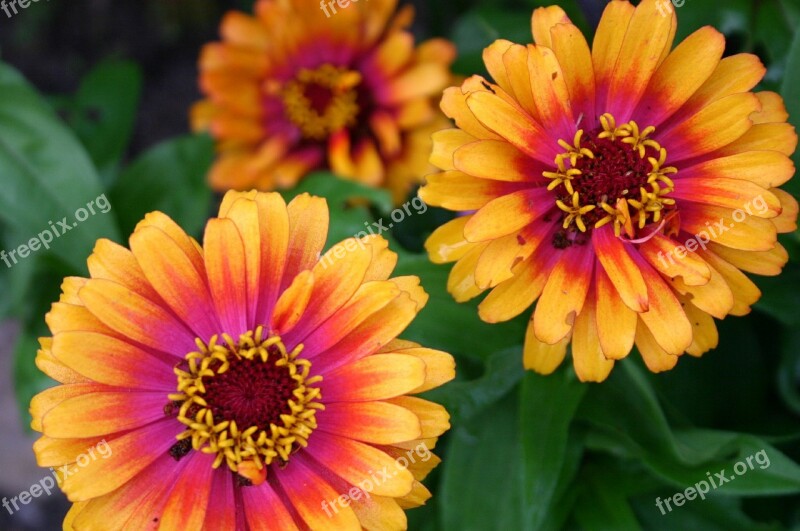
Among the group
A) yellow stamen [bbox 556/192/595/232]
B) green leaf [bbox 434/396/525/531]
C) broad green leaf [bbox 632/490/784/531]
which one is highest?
yellow stamen [bbox 556/192/595/232]

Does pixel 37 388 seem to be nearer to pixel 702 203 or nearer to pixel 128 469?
pixel 128 469

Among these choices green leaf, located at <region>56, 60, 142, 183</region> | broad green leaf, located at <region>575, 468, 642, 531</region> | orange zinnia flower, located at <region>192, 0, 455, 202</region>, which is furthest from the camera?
green leaf, located at <region>56, 60, 142, 183</region>

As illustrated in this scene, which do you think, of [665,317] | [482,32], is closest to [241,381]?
[665,317]

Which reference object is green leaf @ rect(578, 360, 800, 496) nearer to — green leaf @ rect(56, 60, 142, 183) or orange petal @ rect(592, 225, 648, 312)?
orange petal @ rect(592, 225, 648, 312)

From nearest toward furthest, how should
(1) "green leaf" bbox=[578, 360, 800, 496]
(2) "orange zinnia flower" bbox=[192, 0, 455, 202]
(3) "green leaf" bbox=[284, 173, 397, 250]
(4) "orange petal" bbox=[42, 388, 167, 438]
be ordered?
1. (4) "orange petal" bbox=[42, 388, 167, 438]
2. (1) "green leaf" bbox=[578, 360, 800, 496]
3. (3) "green leaf" bbox=[284, 173, 397, 250]
4. (2) "orange zinnia flower" bbox=[192, 0, 455, 202]

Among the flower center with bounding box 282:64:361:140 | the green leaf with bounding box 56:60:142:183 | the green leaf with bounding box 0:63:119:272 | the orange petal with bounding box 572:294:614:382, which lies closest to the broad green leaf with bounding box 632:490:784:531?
the orange petal with bounding box 572:294:614:382

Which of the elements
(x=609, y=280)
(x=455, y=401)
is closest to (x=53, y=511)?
(x=455, y=401)

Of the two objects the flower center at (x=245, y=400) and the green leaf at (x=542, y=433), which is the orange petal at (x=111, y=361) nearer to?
the flower center at (x=245, y=400)
